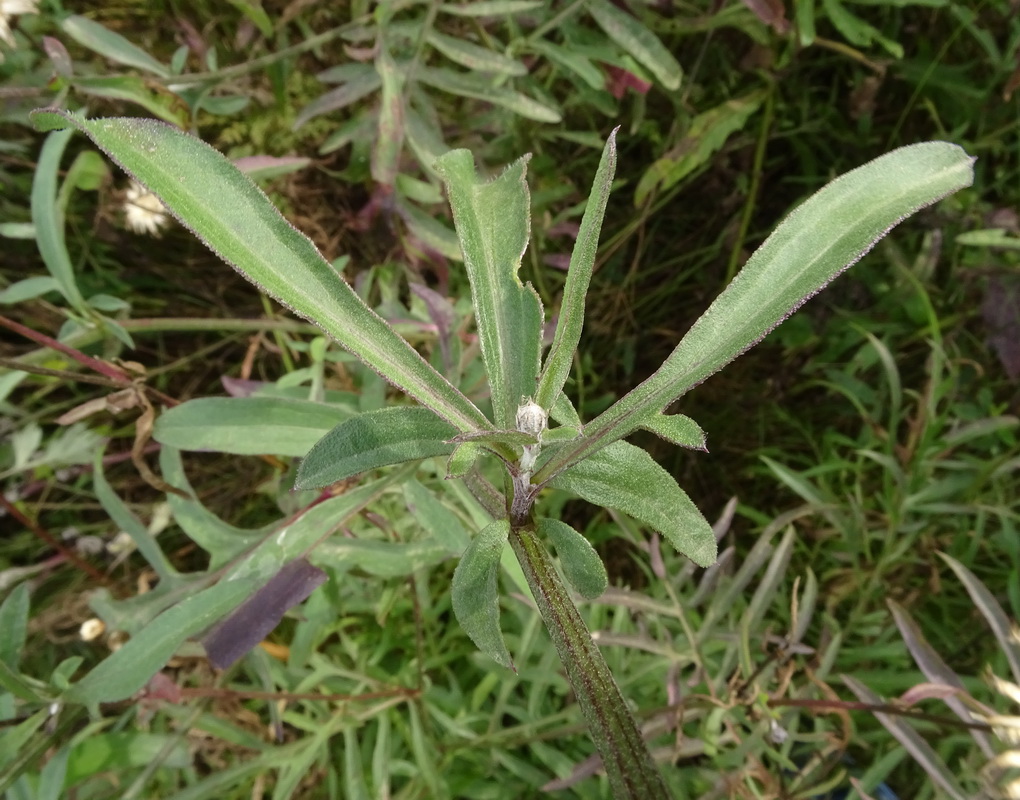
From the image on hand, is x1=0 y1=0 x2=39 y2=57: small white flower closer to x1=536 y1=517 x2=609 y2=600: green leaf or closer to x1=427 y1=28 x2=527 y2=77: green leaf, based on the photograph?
x1=427 y1=28 x2=527 y2=77: green leaf

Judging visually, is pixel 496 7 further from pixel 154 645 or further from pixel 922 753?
pixel 922 753

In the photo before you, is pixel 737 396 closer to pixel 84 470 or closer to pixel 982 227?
pixel 982 227

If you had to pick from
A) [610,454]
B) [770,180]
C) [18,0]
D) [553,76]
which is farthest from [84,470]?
[770,180]

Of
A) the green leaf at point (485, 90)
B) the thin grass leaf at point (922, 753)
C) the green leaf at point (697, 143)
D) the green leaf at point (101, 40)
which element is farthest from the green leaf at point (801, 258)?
the green leaf at point (101, 40)

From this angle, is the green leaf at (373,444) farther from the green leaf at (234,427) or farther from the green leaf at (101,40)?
the green leaf at (101,40)

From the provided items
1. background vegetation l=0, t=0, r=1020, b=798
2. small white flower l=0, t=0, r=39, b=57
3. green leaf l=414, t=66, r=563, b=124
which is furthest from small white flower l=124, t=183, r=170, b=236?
green leaf l=414, t=66, r=563, b=124

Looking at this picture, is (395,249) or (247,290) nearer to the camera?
(395,249)

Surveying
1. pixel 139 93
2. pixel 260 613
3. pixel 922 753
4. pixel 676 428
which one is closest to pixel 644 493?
pixel 676 428
